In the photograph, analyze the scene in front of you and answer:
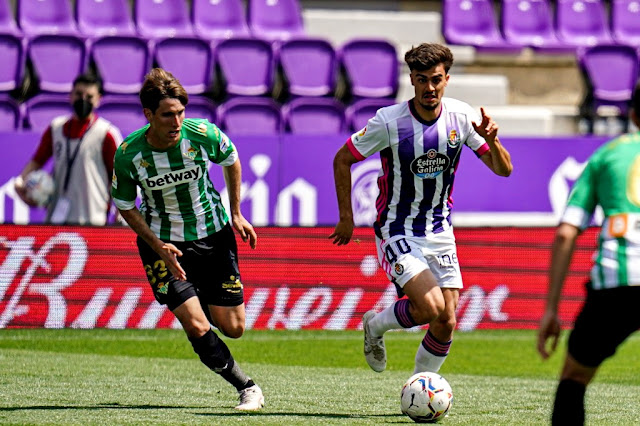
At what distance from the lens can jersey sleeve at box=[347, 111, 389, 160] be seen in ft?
23.2

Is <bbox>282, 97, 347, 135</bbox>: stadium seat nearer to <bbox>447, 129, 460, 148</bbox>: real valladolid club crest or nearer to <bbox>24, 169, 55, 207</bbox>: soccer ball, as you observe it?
<bbox>24, 169, 55, 207</bbox>: soccer ball

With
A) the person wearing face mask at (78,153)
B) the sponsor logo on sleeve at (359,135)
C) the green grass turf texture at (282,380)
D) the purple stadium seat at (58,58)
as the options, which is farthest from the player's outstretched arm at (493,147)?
the purple stadium seat at (58,58)

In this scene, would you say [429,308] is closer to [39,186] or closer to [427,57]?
[427,57]

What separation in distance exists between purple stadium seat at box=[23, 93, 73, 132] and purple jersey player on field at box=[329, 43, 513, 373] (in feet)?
25.9

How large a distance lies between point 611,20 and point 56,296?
38.1 ft

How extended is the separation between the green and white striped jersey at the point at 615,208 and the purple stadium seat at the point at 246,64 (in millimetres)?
11368

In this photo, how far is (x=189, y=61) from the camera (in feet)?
50.8

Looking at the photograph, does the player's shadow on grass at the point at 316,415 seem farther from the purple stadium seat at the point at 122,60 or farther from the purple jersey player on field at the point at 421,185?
the purple stadium seat at the point at 122,60

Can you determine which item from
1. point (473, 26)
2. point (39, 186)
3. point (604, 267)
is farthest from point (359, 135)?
point (473, 26)

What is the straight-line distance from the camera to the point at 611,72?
1684 centimetres

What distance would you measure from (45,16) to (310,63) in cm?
384

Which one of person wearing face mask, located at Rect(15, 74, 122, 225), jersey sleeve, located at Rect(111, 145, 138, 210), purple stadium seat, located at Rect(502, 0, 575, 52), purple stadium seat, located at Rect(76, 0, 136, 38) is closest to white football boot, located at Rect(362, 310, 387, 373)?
jersey sleeve, located at Rect(111, 145, 138, 210)

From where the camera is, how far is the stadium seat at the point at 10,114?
46.0 feet

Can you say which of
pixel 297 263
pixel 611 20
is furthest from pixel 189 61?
pixel 611 20
